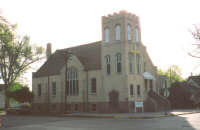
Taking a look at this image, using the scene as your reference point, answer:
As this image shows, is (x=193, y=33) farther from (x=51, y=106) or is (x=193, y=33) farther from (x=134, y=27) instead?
(x=51, y=106)

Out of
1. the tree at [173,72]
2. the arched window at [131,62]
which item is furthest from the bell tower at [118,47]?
the tree at [173,72]

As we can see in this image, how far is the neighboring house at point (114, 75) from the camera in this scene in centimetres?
3391

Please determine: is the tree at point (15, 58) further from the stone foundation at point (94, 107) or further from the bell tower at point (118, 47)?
the bell tower at point (118, 47)

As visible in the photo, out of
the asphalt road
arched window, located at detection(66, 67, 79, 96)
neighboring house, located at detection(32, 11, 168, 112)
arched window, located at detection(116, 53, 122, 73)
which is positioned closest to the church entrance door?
neighboring house, located at detection(32, 11, 168, 112)

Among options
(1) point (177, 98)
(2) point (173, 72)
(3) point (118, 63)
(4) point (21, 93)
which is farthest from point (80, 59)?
(2) point (173, 72)

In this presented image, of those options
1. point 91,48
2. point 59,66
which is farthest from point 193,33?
point 59,66

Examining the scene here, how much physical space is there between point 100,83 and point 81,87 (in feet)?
12.7

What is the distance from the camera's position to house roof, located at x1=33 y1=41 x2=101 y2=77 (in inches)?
1511

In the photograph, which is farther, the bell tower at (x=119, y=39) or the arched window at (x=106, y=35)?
the arched window at (x=106, y=35)

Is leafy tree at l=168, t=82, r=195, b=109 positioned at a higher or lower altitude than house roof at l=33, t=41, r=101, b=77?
lower

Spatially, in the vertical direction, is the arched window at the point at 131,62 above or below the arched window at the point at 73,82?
above

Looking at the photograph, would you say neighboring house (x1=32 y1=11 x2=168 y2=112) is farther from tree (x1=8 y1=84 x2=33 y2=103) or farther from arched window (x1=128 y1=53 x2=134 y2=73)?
tree (x1=8 y1=84 x2=33 y2=103)

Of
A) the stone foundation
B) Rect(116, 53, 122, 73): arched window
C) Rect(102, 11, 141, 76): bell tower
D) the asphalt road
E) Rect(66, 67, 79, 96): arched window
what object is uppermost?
Rect(102, 11, 141, 76): bell tower

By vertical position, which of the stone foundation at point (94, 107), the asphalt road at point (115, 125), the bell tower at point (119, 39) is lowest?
the stone foundation at point (94, 107)
